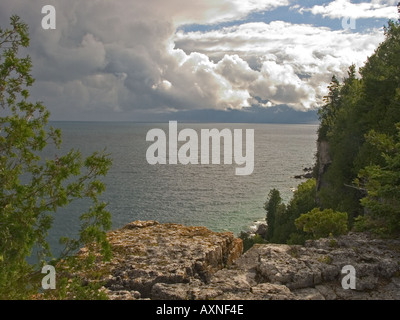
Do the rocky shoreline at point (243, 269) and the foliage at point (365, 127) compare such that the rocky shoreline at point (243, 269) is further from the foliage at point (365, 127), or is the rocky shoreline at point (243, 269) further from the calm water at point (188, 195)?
the calm water at point (188, 195)

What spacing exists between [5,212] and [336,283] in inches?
486

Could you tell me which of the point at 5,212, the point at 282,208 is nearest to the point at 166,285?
the point at 5,212

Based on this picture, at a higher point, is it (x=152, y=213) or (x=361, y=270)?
(x=361, y=270)

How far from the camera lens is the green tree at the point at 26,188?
9.68 meters

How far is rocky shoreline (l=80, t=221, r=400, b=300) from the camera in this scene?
40.8 feet

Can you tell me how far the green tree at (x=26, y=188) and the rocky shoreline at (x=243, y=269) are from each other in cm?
214

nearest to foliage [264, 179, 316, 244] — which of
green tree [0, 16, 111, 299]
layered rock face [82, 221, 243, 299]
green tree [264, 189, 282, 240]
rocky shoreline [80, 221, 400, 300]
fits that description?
green tree [264, 189, 282, 240]

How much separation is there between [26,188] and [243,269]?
9.64 metres

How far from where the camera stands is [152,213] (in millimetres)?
81125

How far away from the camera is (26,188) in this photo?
10258 millimetres

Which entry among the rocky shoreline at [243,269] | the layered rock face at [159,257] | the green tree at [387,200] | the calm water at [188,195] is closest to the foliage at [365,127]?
the green tree at [387,200]

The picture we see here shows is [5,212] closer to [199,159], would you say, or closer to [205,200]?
[205,200]
